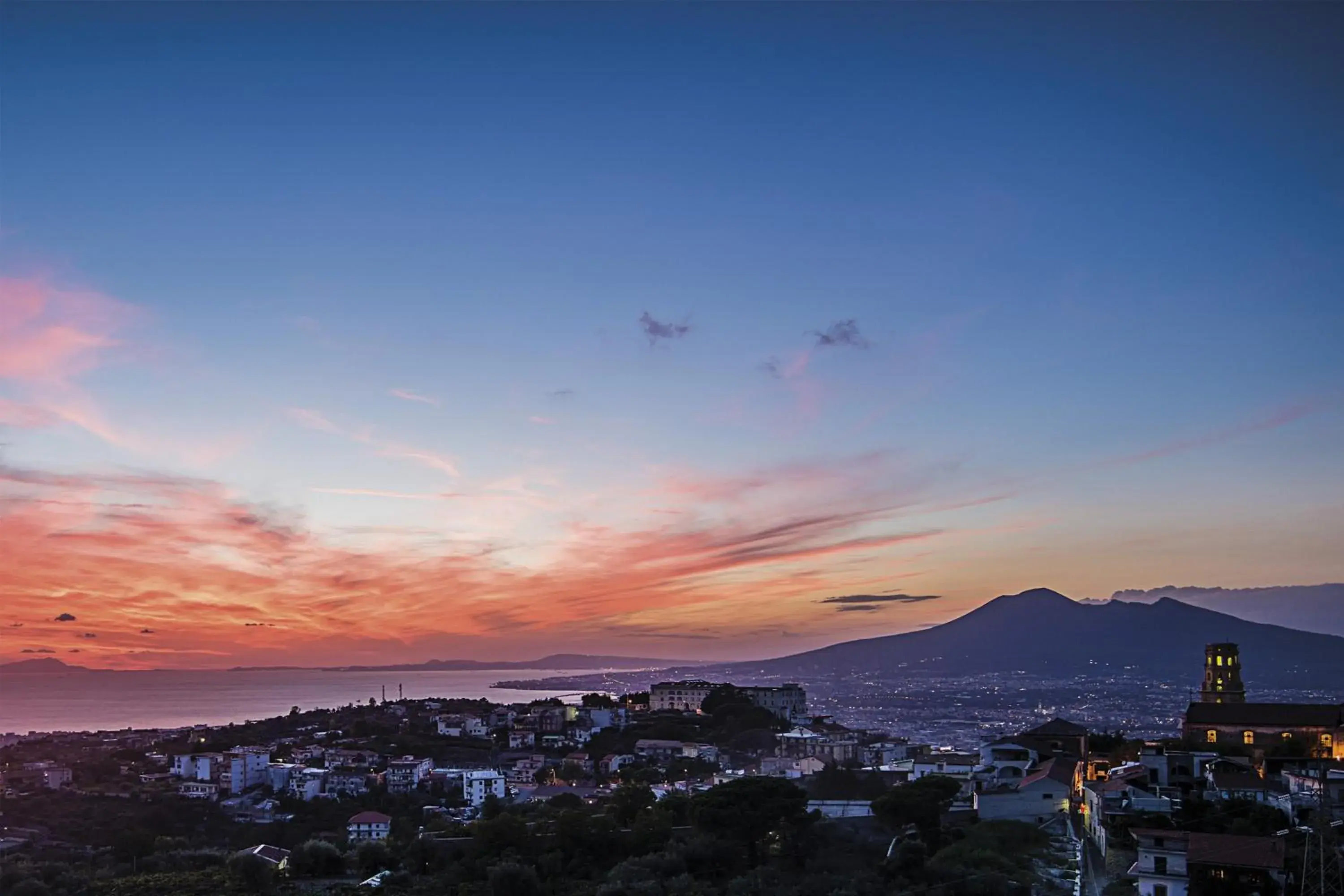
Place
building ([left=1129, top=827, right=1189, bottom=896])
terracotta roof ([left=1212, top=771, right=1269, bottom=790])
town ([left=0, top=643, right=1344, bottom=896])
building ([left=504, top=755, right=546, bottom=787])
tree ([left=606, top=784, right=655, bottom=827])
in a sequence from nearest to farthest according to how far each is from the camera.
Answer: building ([left=1129, top=827, right=1189, bottom=896])
town ([left=0, top=643, right=1344, bottom=896])
terracotta roof ([left=1212, top=771, right=1269, bottom=790])
tree ([left=606, top=784, right=655, bottom=827])
building ([left=504, top=755, right=546, bottom=787])

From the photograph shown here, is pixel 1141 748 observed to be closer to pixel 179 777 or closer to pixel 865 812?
pixel 865 812

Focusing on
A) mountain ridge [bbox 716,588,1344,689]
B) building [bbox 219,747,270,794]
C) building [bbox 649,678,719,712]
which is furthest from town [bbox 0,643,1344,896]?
mountain ridge [bbox 716,588,1344,689]

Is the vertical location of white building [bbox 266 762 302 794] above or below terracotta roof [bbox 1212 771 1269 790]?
below

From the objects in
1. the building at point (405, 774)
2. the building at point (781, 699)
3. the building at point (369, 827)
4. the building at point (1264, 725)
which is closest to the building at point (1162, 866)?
the building at point (1264, 725)

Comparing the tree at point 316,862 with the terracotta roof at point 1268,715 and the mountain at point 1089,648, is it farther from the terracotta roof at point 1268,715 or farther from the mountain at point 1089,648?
the mountain at point 1089,648

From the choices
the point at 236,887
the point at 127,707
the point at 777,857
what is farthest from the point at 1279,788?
the point at 127,707

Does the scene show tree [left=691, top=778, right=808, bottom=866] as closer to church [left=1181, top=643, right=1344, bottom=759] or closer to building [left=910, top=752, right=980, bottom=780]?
building [left=910, top=752, right=980, bottom=780]
